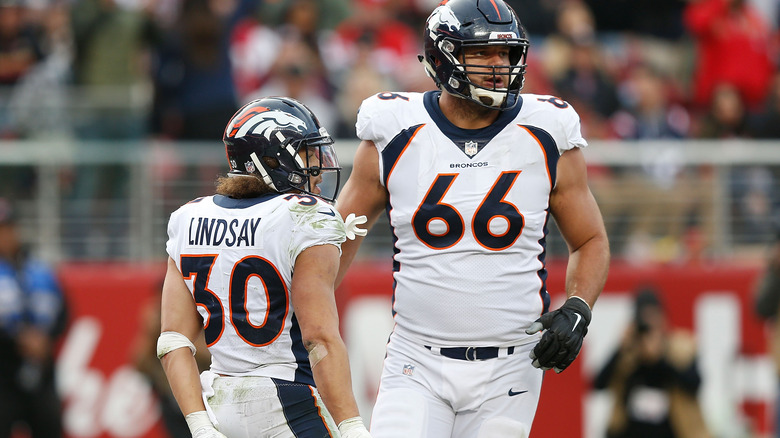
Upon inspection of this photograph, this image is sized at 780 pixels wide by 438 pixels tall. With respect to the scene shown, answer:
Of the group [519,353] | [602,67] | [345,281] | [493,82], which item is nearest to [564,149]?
[493,82]

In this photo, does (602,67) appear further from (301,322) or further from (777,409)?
(301,322)

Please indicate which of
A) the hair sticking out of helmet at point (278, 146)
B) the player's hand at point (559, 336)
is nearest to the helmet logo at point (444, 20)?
the hair sticking out of helmet at point (278, 146)

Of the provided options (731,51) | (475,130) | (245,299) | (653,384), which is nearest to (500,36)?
(475,130)

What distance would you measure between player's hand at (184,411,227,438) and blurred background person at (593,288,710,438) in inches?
238

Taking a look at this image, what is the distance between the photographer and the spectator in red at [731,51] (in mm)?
12352

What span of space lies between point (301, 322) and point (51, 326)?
612 centimetres

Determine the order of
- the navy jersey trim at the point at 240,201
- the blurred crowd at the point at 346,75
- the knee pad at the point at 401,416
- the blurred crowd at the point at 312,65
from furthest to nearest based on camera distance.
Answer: the blurred crowd at the point at 312,65
the blurred crowd at the point at 346,75
the knee pad at the point at 401,416
the navy jersey trim at the point at 240,201

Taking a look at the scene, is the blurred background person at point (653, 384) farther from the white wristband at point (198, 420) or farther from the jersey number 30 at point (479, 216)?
the white wristband at point (198, 420)

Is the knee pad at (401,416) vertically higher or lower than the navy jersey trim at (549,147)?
lower

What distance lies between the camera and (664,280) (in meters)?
10.5

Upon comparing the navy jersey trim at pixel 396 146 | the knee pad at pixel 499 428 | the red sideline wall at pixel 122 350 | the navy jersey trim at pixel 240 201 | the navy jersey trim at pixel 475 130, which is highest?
the navy jersey trim at pixel 475 130

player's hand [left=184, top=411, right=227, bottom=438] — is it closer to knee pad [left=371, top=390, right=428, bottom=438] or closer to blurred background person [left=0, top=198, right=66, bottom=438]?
knee pad [left=371, top=390, right=428, bottom=438]

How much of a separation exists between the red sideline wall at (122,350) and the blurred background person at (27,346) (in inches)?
11.7

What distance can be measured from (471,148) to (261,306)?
4.07 feet
